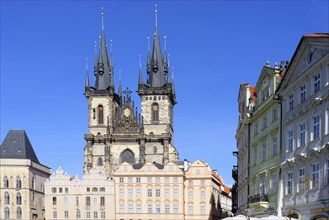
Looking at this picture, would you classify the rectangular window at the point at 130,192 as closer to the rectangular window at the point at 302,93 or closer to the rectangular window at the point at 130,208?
the rectangular window at the point at 130,208

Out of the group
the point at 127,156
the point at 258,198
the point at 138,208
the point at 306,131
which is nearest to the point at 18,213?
the point at 138,208

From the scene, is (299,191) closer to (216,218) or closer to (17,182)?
(216,218)

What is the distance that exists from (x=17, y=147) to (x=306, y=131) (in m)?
67.3

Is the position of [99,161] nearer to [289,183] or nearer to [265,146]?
[265,146]

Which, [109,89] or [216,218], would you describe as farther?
[109,89]

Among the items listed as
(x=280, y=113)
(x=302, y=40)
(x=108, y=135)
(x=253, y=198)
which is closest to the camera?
(x=302, y=40)

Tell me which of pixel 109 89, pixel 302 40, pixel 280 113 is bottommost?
pixel 280 113

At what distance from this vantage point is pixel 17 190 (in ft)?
259

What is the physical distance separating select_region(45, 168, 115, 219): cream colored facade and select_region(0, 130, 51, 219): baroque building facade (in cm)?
359

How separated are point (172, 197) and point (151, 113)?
25313 mm

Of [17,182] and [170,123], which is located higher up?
[170,123]

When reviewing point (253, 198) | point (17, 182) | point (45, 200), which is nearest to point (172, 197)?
point (45, 200)

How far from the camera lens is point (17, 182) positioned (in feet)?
261

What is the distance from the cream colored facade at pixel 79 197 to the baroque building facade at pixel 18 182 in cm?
359
